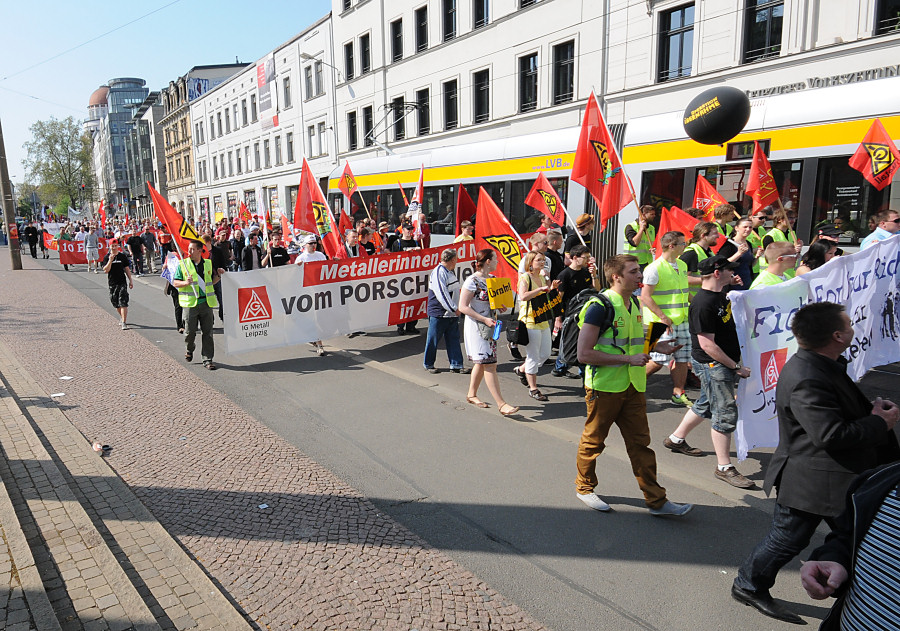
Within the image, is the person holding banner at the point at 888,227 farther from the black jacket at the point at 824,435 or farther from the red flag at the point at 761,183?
the black jacket at the point at 824,435

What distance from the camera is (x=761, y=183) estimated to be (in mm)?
9508

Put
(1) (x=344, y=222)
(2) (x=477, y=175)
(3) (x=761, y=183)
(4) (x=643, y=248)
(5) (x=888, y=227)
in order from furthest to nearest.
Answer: (2) (x=477, y=175), (1) (x=344, y=222), (3) (x=761, y=183), (4) (x=643, y=248), (5) (x=888, y=227)

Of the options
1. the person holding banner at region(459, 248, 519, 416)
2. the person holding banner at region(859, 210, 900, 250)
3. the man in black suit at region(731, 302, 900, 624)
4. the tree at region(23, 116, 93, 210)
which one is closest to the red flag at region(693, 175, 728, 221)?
the person holding banner at region(859, 210, 900, 250)

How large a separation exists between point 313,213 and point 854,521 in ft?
34.6

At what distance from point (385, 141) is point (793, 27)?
67.1 feet

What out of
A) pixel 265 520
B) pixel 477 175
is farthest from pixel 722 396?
pixel 477 175

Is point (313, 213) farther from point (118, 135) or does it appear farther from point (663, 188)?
point (118, 135)

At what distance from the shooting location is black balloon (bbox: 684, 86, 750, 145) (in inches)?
347

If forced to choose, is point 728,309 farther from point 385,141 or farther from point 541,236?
point 385,141

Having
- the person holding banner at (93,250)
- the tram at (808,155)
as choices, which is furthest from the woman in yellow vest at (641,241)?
the person holding banner at (93,250)

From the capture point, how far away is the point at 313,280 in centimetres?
934

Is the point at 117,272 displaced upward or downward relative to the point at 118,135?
downward

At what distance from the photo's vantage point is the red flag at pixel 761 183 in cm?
948

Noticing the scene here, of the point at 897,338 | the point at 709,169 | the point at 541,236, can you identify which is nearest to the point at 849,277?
the point at 897,338
